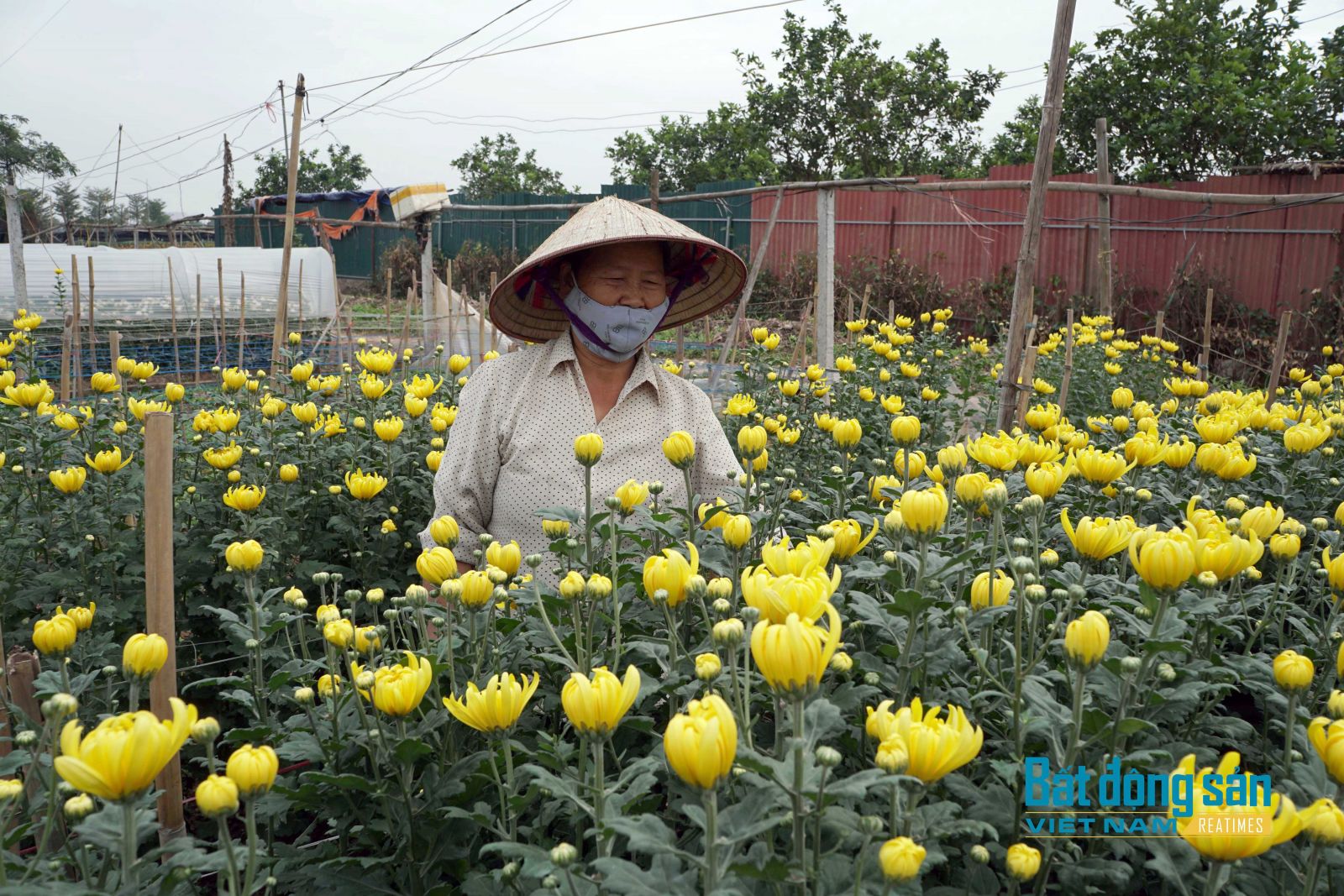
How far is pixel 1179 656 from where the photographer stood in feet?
4.15

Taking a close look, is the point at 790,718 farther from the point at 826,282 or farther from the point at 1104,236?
the point at 1104,236

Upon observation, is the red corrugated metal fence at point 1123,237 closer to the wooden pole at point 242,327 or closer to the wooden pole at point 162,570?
the wooden pole at point 242,327

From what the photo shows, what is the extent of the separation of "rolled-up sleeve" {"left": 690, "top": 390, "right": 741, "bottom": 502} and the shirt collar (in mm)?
168

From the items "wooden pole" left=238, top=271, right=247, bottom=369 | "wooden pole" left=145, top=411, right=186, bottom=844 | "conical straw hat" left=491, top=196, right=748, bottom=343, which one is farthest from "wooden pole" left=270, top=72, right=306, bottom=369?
"wooden pole" left=145, top=411, right=186, bottom=844

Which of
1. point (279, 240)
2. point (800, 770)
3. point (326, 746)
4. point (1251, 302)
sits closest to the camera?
point (800, 770)

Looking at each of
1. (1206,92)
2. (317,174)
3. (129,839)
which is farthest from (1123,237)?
(317,174)

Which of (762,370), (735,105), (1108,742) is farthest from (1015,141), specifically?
(1108,742)

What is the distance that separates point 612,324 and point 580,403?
8.3 inches

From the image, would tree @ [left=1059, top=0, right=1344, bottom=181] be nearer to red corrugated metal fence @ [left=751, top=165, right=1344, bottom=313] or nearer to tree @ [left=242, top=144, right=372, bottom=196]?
red corrugated metal fence @ [left=751, top=165, right=1344, bottom=313]

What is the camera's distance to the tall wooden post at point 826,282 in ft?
16.9

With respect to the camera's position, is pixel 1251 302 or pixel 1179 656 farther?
pixel 1251 302

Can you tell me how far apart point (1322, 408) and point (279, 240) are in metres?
27.1

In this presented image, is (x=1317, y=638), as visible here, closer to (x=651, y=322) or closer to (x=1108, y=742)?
(x=1108, y=742)

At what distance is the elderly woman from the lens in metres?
2.36
